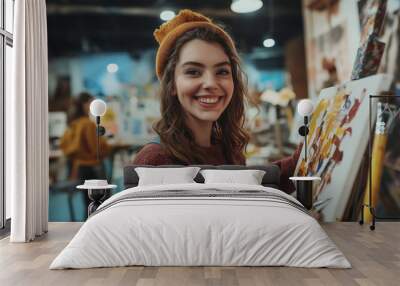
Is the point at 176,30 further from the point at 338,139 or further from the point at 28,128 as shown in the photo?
the point at 338,139

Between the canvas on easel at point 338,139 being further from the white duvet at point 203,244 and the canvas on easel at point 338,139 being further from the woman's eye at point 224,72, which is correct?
the white duvet at point 203,244

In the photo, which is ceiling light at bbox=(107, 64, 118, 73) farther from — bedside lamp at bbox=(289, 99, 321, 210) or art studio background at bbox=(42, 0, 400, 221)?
bedside lamp at bbox=(289, 99, 321, 210)

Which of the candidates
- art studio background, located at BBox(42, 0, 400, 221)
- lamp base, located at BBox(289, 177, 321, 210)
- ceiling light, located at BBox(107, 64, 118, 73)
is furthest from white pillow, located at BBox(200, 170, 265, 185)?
ceiling light, located at BBox(107, 64, 118, 73)

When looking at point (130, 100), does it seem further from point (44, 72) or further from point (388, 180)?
point (388, 180)

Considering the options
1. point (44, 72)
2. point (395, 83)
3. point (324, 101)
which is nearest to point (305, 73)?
point (324, 101)

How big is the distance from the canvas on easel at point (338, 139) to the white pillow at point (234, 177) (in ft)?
3.08

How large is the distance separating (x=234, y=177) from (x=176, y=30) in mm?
2059

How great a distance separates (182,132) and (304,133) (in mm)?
1501

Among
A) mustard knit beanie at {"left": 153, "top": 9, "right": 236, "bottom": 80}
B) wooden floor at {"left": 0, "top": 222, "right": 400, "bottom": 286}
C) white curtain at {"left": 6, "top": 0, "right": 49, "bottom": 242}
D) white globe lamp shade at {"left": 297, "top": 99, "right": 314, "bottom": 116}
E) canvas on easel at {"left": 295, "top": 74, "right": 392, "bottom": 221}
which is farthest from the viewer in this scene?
mustard knit beanie at {"left": 153, "top": 9, "right": 236, "bottom": 80}

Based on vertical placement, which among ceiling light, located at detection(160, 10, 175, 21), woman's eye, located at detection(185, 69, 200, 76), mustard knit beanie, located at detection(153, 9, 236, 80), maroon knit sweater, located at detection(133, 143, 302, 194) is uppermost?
ceiling light, located at detection(160, 10, 175, 21)

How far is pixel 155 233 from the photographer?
4.09 m

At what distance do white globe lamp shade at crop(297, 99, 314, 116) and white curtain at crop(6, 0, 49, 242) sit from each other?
9.78 ft

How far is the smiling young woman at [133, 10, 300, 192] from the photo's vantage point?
6.51 metres

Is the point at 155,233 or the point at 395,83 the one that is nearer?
the point at 155,233
